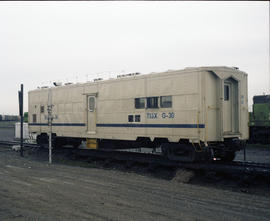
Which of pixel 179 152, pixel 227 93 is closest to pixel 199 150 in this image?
pixel 179 152

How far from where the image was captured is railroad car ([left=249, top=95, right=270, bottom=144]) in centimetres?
2031

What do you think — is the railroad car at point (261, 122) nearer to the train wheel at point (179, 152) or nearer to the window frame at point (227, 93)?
the window frame at point (227, 93)

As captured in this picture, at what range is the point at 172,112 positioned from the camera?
11883 millimetres

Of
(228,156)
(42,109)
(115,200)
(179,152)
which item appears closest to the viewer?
(115,200)

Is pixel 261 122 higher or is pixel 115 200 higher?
pixel 261 122

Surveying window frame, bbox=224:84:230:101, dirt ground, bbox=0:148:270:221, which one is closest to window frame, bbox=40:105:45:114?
dirt ground, bbox=0:148:270:221

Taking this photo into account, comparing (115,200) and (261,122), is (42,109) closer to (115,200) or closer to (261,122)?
(115,200)

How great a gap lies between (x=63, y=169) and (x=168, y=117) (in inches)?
192

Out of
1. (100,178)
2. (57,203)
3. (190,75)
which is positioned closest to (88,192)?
(57,203)

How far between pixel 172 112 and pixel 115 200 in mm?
5013

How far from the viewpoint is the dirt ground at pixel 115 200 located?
6.63 meters

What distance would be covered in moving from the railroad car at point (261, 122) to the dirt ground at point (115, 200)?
12020mm

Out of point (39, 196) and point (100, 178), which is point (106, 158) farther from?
point (39, 196)

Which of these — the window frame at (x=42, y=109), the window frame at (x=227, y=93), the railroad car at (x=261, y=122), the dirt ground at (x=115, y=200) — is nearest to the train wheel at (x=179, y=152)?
the dirt ground at (x=115, y=200)
